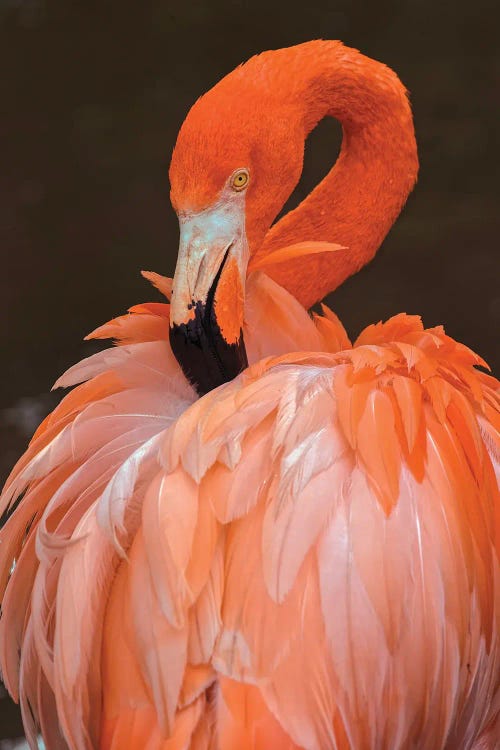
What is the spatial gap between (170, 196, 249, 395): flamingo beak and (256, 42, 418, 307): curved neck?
0.89 ft

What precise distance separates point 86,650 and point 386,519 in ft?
1.49

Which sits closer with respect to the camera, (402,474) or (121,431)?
(402,474)

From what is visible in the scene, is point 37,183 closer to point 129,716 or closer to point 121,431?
point 121,431

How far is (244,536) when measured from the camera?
146 cm

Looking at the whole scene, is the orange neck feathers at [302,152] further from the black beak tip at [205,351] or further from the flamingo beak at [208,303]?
the black beak tip at [205,351]

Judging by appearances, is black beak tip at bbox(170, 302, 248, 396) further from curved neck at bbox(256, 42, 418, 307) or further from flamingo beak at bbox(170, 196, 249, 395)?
curved neck at bbox(256, 42, 418, 307)

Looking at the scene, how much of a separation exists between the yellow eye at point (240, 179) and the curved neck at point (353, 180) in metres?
0.23

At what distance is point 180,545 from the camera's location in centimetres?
145

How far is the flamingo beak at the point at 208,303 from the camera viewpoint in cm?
177

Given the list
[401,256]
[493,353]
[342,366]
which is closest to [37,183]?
[401,256]

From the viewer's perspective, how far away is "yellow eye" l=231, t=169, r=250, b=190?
1.84 metres

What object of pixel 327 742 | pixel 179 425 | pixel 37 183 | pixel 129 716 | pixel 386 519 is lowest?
pixel 327 742

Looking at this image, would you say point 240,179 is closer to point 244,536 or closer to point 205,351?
point 205,351

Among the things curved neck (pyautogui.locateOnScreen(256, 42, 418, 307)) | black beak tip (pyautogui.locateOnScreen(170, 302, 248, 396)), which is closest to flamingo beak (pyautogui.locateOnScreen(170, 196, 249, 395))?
black beak tip (pyautogui.locateOnScreen(170, 302, 248, 396))
